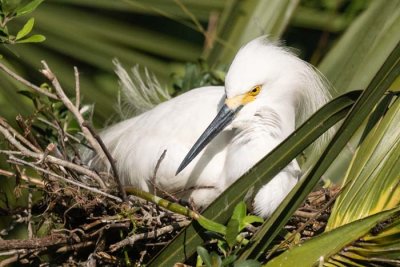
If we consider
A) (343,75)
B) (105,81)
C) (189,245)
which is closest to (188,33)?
(105,81)

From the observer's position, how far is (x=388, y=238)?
199 centimetres

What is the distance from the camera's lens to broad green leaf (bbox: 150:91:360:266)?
2.01 m

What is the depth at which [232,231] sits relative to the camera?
6.71ft

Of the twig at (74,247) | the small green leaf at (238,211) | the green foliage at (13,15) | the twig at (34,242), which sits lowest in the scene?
the twig at (74,247)

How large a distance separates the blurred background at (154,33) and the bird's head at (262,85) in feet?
0.39

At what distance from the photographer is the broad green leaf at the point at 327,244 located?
1.96 m

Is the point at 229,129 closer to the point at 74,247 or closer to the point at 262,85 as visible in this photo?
the point at 262,85

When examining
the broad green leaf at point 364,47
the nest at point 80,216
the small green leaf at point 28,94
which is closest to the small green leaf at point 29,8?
the nest at point 80,216

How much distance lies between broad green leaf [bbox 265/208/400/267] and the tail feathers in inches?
57.4

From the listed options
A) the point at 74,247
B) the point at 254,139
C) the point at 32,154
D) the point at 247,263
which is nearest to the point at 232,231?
the point at 247,263

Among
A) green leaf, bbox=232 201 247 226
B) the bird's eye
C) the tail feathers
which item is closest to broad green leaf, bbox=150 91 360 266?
green leaf, bbox=232 201 247 226

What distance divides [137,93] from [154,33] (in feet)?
1.01

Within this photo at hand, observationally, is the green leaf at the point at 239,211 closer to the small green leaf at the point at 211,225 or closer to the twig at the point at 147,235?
the small green leaf at the point at 211,225

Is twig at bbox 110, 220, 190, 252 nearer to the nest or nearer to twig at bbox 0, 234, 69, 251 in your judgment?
the nest
